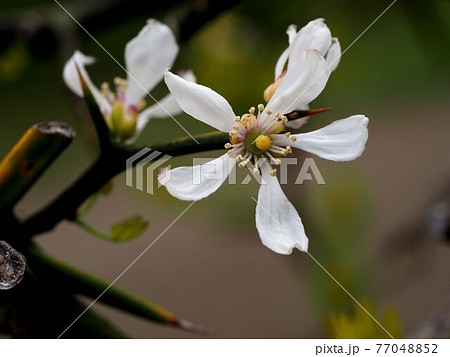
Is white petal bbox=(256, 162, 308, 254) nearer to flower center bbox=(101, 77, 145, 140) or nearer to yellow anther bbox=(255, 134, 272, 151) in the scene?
yellow anther bbox=(255, 134, 272, 151)

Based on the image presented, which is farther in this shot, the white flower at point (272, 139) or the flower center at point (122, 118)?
the flower center at point (122, 118)

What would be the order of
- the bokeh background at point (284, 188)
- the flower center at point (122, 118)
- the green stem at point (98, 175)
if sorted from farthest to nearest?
the bokeh background at point (284, 188) → the flower center at point (122, 118) → the green stem at point (98, 175)

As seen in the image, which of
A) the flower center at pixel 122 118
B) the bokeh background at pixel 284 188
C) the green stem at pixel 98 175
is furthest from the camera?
the bokeh background at pixel 284 188

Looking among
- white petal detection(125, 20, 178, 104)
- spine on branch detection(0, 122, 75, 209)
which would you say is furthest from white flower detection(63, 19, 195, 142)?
spine on branch detection(0, 122, 75, 209)

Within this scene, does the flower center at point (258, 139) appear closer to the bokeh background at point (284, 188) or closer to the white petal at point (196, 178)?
the white petal at point (196, 178)

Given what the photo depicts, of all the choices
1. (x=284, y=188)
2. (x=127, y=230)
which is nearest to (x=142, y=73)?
(x=127, y=230)

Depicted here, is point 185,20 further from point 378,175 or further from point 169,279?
point 378,175

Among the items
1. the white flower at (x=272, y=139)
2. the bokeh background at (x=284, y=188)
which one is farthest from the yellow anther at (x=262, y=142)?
the bokeh background at (x=284, y=188)

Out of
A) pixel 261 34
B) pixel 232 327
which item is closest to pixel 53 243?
pixel 232 327
